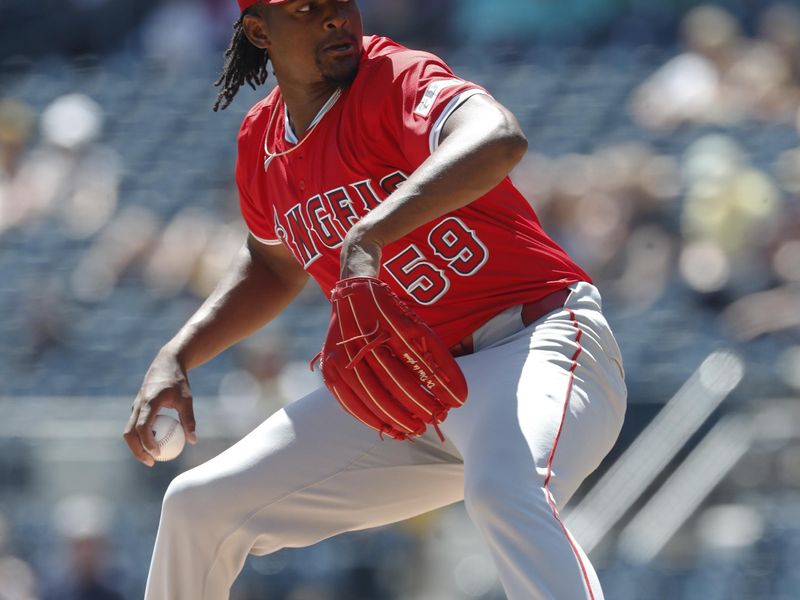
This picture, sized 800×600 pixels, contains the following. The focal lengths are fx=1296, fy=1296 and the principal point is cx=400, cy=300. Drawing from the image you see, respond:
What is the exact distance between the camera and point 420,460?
271 cm

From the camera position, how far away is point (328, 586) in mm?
5320

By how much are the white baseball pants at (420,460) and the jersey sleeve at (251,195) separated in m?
0.47

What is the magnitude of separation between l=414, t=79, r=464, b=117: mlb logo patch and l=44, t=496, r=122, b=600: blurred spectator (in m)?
3.45

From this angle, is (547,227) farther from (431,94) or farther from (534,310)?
(431,94)

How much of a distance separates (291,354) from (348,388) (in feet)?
12.5

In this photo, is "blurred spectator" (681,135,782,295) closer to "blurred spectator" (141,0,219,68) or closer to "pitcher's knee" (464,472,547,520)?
"pitcher's knee" (464,472,547,520)

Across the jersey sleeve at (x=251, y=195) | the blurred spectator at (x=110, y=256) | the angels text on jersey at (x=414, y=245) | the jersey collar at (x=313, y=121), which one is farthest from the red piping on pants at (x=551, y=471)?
the blurred spectator at (x=110, y=256)

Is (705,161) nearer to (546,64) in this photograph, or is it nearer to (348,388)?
(546,64)

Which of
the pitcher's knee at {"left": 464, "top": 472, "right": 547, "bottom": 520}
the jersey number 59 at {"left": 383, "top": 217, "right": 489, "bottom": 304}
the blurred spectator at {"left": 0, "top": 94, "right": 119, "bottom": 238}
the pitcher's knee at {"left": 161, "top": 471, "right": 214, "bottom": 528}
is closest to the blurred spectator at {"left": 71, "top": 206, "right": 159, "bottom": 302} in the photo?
the blurred spectator at {"left": 0, "top": 94, "right": 119, "bottom": 238}

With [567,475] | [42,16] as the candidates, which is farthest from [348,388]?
[42,16]

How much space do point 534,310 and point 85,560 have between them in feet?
10.9

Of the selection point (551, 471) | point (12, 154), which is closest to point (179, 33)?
point (12, 154)

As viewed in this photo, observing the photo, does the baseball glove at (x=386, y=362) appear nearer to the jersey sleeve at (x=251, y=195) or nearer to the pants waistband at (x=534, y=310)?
the pants waistband at (x=534, y=310)

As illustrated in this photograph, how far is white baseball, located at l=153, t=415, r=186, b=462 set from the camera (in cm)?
276
